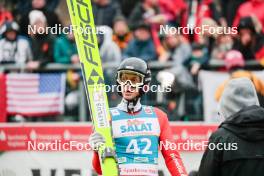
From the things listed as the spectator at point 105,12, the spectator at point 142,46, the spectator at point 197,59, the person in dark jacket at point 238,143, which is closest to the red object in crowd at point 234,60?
the spectator at point 197,59

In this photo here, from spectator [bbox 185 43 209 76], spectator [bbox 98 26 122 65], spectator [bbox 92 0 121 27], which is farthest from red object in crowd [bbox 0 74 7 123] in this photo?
spectator [bbox 185 43 209 76]

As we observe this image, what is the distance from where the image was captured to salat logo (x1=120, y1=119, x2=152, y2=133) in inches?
324

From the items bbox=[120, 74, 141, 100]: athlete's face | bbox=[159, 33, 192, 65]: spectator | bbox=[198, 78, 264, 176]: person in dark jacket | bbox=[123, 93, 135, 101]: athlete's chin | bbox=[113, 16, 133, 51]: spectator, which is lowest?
bbox=[198, 78, 264, 176]: person in dark jacket

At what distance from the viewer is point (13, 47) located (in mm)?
13625

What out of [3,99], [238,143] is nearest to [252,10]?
[3,99]

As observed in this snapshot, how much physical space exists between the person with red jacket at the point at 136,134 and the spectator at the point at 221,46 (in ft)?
15.8

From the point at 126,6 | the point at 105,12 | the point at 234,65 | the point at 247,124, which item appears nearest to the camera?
the point at 247,124

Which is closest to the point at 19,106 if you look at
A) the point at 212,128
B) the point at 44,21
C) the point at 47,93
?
the point at 47,93

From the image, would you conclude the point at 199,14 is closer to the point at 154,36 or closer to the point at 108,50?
the point at 154,36

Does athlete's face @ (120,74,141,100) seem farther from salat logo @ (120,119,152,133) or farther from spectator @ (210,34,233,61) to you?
spectator @ (210,34,233,61)

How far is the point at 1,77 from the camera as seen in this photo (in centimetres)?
1269

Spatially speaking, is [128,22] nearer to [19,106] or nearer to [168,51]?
[168,51]

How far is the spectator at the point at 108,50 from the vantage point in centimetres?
1309

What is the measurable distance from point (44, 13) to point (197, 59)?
2.60 m
